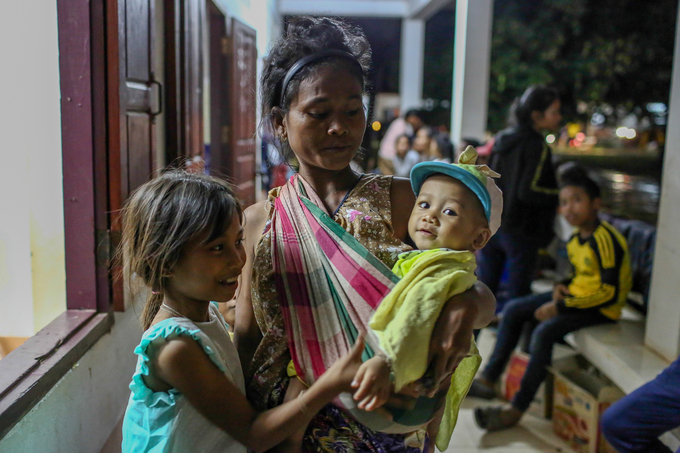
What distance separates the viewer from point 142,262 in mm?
1082

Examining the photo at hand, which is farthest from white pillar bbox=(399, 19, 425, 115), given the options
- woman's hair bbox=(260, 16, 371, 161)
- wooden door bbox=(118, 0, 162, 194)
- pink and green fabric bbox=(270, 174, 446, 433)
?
pink and green fabric bbox=(270, 174, 446, 433)

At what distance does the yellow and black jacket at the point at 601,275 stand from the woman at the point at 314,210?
217 cm

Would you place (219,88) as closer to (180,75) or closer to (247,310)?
(180,75)

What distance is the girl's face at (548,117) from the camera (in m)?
3.57

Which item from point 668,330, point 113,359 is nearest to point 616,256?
point 668,330

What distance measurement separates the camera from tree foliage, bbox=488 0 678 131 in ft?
28.2

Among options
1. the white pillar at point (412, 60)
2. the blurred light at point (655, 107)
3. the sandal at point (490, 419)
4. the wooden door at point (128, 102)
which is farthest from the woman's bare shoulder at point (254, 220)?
the blurred light at point (655, 107)

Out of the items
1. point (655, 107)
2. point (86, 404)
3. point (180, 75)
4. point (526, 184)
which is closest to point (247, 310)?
point (86, 404)

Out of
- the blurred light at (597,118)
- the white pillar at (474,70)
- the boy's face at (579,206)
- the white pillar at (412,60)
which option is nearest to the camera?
the boy's face at (579,206)

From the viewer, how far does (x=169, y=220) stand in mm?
1056

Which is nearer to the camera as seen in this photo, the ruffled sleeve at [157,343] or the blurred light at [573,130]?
the ruffled sleeve at [157,343]

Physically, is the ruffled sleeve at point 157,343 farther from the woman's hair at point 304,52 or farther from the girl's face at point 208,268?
the woman's hair at point 304,52

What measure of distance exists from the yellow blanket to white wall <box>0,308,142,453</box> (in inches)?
34.8

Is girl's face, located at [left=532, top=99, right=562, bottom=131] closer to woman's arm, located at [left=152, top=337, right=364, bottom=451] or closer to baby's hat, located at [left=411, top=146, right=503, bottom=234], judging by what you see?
baby's hat, located at [left=411, top=146, right=503, bottom=234]
